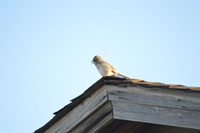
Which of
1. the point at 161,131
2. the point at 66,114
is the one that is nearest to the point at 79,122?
the point at 66,114

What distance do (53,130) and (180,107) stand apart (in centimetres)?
102

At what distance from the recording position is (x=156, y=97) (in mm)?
2588

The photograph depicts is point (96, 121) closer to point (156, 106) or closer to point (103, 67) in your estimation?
point (156, 106)

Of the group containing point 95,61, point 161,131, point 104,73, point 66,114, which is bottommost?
point 161,131

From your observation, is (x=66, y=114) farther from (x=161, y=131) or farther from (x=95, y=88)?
(x=161, y=131)

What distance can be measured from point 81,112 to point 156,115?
568mm

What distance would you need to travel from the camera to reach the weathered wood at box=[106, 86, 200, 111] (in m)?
2.55

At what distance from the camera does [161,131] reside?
9.50 feet

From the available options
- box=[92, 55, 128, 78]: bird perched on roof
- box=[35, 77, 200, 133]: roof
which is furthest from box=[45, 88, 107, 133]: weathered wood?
box=[92, 55, 128, 78]: bird perched on roof

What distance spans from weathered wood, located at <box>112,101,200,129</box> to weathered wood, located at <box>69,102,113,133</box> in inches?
2.2

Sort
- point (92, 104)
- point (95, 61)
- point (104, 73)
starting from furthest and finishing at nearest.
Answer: point (95, 61), point (104, 73), point (92, 104)

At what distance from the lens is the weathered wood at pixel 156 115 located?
2.48 metres

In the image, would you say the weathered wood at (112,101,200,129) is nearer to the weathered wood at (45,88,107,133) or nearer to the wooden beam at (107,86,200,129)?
the wooden beam at (107,86,200,129)

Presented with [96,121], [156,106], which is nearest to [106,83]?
[96,121]
